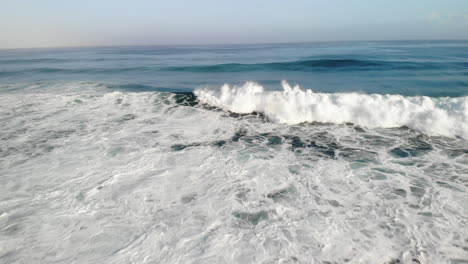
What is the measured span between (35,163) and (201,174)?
3498mm

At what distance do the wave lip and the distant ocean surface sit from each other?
5cm

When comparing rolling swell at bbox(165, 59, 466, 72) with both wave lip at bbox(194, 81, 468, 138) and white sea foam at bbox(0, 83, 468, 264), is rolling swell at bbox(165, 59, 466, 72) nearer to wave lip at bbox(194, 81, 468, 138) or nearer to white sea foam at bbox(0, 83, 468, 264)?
wave lip at bbox(194, 81, 468, 138)

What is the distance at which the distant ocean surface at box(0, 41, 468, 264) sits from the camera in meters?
3.06

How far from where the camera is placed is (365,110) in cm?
793

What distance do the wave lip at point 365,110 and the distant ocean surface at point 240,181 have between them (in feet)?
0.16

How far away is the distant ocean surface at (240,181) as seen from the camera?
3059 mm

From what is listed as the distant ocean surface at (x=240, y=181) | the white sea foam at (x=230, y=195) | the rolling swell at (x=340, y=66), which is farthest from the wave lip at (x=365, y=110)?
the rolling swell at (x=340, y=66)

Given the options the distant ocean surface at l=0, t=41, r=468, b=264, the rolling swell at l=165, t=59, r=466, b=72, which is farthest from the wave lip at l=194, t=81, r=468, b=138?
the rolling swell at l=165, t=59, r=466, b=72

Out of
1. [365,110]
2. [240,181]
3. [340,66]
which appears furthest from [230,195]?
[340,66]

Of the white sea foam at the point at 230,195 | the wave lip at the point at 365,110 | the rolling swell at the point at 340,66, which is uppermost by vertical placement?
the rolling swell at the point at 340,66

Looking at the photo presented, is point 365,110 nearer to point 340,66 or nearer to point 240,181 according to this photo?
point 240,181

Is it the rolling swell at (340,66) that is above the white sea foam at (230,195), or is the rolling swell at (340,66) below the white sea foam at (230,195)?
above

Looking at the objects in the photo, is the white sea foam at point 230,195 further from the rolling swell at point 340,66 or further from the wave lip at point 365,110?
the rolling swell at point 340,66

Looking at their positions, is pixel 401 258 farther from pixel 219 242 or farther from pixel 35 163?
pixel 35 163
